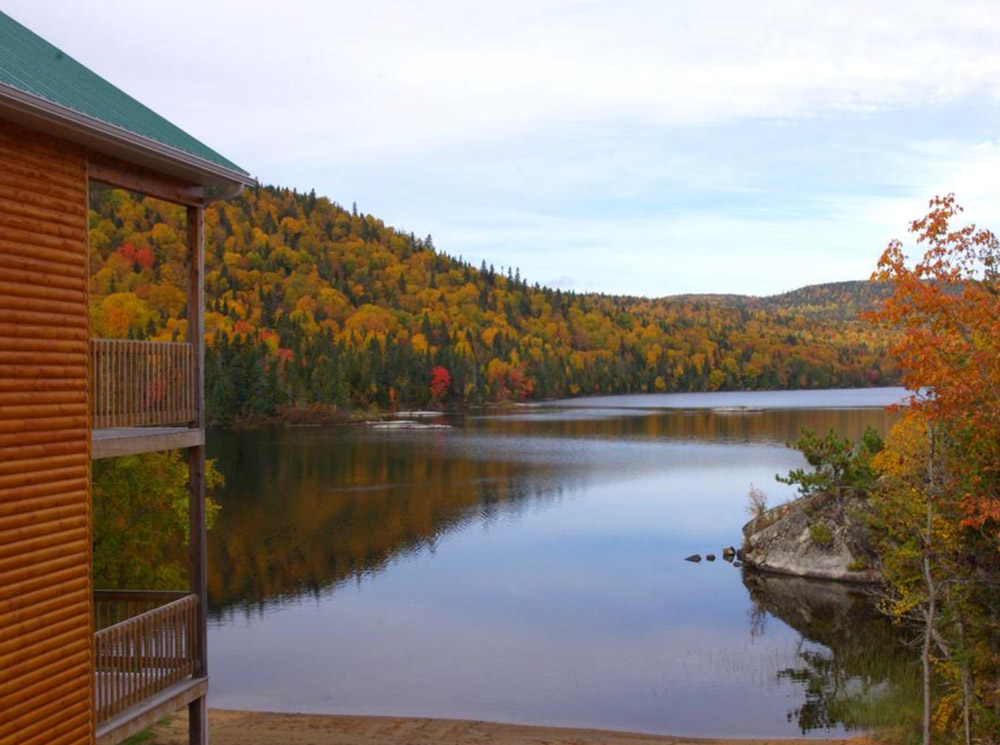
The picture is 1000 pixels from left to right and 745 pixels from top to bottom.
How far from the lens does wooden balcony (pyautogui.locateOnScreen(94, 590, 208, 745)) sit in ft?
32.6

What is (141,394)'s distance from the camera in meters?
10.1

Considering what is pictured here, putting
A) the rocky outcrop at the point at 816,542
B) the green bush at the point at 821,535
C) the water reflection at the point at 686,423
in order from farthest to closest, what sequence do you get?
1. the water reflection at the point at 686,423
2. the green bush at the point at 821,535
3. the rocky outcrop at the point at 816,542

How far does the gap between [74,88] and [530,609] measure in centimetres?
2336

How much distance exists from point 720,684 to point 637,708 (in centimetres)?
269

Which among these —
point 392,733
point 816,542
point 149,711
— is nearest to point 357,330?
point 816,542

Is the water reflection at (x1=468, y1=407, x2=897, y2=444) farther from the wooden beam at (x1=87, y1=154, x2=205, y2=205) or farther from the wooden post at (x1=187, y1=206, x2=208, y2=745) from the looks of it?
the wooden beam at (x1=87, y1=154, x2=205, y2=205)

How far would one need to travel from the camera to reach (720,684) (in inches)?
923

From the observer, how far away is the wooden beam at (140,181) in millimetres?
9516

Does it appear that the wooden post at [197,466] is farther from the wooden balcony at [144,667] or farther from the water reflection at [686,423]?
the water reflection at [686,423]

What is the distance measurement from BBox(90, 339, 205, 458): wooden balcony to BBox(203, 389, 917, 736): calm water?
12.6 meters

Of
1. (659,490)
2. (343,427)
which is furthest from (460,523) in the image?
(343,427)

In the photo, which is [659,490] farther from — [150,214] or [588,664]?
[150,214]

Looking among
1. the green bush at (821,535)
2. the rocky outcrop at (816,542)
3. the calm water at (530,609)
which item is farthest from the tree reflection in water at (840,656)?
the green bush at (821,535)

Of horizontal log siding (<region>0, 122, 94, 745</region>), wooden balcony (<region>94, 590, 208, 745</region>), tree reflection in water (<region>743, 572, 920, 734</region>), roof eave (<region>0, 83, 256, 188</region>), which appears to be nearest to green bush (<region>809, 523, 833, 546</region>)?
tree reflection in water (<region>743, 572, 920, 734</region>)
